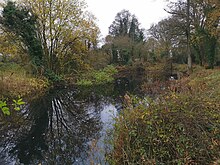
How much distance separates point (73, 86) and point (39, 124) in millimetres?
10730

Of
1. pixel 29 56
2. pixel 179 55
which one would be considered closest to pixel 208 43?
pixel 179 55

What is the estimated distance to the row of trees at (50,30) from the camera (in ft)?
50.5

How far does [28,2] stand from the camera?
16984 millimetres

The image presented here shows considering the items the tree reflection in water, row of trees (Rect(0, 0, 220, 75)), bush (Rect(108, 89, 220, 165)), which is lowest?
the tree reflection in water

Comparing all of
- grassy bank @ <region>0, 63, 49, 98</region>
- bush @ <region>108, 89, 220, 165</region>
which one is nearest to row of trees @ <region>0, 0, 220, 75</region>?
grassy bank @ <region>0, 63, 49, 98</region>

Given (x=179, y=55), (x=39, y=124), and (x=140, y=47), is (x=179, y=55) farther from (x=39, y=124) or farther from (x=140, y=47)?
(x=39, y=124)

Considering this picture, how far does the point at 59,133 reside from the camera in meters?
6.74

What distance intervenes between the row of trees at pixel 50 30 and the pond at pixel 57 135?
302 inches

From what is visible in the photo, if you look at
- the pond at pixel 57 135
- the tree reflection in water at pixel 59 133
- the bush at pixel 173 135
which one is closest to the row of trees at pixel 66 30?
the tree reflection in water at pixel 59 133

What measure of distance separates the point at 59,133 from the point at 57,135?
161 millimetres

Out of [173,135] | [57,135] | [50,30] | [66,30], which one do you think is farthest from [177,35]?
[173,135]

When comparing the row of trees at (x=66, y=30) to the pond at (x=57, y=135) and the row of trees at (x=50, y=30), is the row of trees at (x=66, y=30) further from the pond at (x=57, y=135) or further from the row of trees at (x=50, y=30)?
the pond at (x=57, y=135)

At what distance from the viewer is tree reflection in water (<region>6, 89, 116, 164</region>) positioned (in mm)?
5203

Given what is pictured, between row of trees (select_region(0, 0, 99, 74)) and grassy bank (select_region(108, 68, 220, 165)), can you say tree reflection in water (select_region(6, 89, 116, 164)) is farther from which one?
row of trees (select_region(0, 0, 99, 74))
